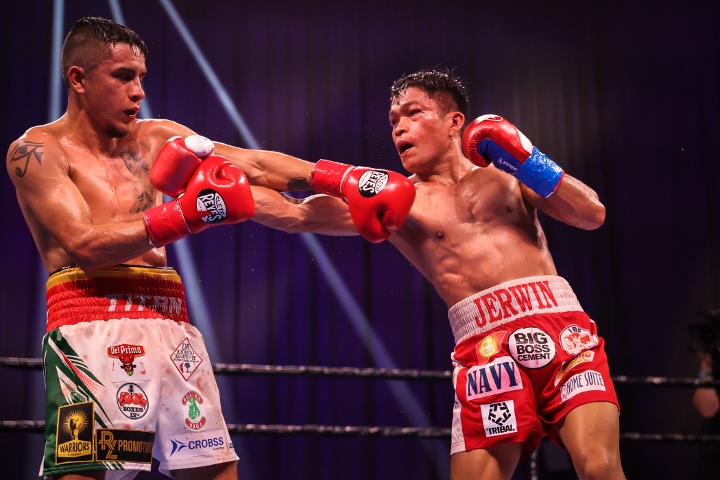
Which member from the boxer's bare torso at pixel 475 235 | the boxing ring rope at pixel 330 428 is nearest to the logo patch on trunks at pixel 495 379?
the boxer's bare torso at pixel 475 235

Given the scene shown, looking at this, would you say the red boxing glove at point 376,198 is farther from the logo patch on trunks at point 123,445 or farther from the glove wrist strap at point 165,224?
the logo patch on trunks at point 123,445

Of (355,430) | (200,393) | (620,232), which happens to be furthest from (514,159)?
(620,232)

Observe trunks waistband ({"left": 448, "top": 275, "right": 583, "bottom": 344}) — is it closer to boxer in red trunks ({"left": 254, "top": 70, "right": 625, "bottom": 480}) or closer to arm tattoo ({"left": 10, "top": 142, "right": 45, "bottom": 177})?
boxer in red trunks ({"left": 254, "top": 70, "right": 625, "bottom": 480})

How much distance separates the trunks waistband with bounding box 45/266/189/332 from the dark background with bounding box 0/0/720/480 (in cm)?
278

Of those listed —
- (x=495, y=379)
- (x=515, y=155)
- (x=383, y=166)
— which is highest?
(x=383, y=166)

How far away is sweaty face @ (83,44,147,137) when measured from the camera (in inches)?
75.9

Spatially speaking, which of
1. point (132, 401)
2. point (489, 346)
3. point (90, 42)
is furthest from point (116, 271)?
point (489, 346)

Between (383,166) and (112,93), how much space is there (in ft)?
10.2

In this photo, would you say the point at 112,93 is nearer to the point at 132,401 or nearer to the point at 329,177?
the point at 329,177

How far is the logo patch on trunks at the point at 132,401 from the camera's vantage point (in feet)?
5.58


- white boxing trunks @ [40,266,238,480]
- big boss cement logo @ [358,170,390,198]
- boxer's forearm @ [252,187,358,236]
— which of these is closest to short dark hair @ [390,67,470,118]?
boxer's forearm @ [252,187,358,236]

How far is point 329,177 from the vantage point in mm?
2123

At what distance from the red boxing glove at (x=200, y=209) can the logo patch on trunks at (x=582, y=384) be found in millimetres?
946

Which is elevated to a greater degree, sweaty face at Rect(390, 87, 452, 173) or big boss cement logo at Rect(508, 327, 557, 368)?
sweaty face at Rect(390, 87, 452, 173)
